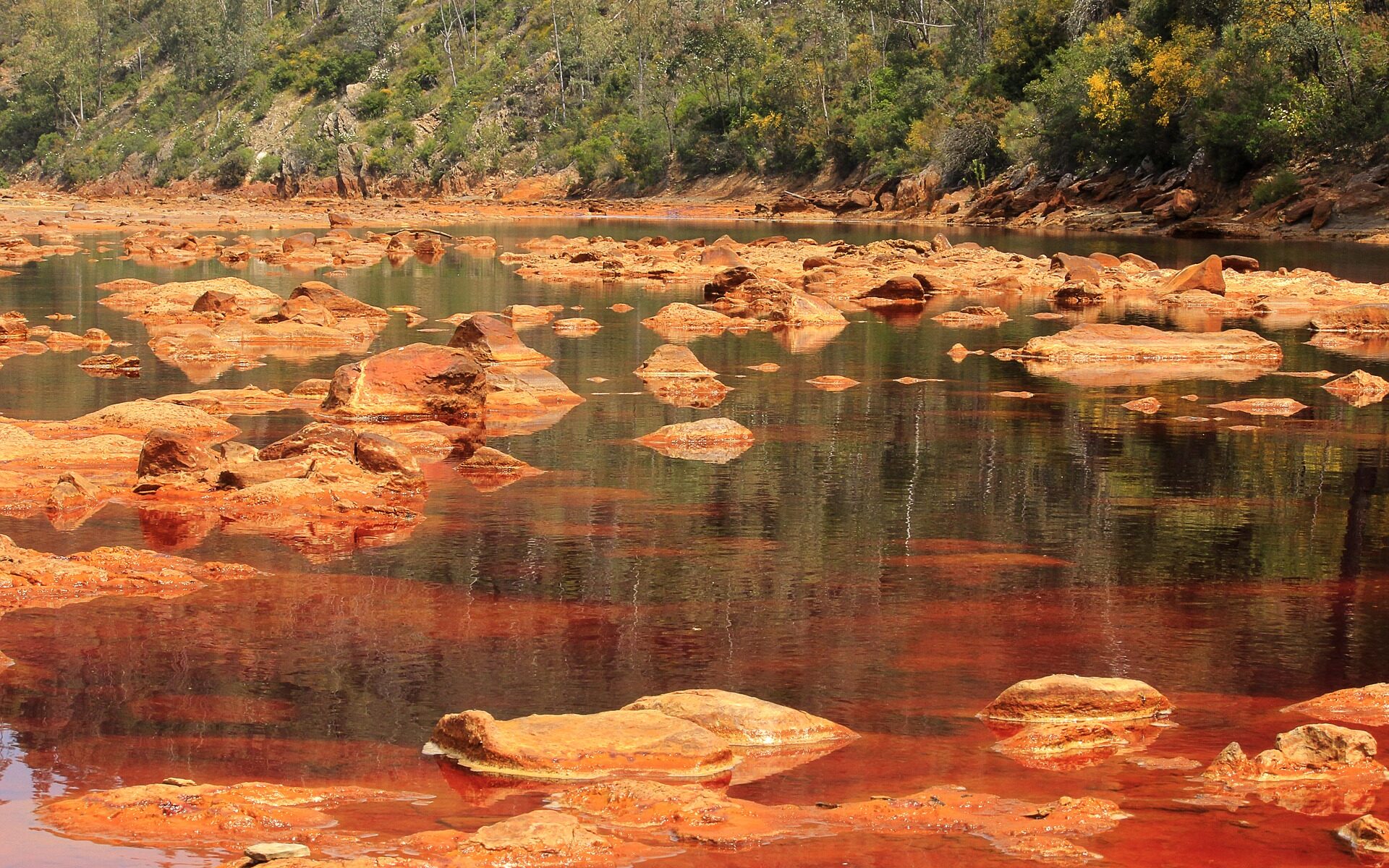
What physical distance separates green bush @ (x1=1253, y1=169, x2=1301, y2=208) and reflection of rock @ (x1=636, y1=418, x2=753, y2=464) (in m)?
41.8

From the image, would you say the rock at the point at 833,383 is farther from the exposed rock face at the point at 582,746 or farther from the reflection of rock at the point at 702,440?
the exposed rock face at the point at 582,746

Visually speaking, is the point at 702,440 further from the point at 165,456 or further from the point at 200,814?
the point at 200,814

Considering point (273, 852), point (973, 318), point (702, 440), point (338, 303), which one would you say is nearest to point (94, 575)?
point (273, 852)

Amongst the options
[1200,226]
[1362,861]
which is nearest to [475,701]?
[1362,861]

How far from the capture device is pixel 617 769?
632 cm

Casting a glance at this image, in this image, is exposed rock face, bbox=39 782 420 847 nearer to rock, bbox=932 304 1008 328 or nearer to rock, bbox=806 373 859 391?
rock, bbox=806 373 859 391

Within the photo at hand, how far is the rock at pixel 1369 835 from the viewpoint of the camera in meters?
5.53

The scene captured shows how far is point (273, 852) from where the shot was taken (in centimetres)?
505

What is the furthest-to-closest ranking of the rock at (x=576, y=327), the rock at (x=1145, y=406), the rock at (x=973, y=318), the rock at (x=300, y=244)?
the rock at (x=300, y=244) → the rock at (x=973, y=318) → the rock at (x=576, y=327) → the rock at (x=1145, y=406)

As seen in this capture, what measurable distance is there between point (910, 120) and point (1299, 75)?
2534 cm

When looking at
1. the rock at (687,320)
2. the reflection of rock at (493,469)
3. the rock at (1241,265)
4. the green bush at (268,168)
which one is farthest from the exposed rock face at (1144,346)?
the green bush at (268,168)

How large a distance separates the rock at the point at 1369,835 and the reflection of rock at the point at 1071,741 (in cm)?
120

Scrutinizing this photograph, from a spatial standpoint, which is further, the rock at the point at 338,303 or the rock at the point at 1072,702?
the rock at the point at 338,303

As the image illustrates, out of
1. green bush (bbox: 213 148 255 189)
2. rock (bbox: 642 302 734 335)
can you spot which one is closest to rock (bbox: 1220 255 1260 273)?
rock (bbox: 642 302 734 335)
